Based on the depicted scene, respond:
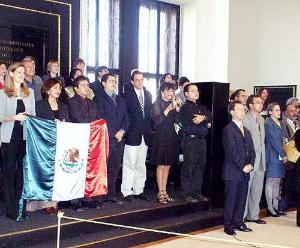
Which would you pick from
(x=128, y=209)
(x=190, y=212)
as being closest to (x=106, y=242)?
(x=128, y=209)

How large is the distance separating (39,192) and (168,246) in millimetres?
1534

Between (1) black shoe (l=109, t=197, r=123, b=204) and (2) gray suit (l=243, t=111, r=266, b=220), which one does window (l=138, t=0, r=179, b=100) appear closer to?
(2) gray suit (l=243, t=111, r=266, b=220)

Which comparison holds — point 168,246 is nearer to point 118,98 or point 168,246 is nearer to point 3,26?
point 118,98

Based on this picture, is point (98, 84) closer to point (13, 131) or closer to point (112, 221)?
point (13, 131)

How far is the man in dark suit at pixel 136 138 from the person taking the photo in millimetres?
6016

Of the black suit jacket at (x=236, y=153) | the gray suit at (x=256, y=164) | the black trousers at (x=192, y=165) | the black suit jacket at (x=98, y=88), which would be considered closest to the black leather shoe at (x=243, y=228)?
the gray suit at (x=256, y=164)

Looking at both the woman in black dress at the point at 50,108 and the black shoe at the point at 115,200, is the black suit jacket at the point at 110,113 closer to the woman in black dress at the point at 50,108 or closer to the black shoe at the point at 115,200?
the woman in black dress at the point at 50,108

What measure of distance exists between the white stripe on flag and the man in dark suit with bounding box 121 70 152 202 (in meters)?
0.78

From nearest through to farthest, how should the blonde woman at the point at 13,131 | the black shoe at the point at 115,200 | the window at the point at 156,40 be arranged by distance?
1. the blonde woman at the point at 13,131
2. the black shoe at the point at 115,200
3. the window at the point at 156,40

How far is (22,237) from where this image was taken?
4.46 metres

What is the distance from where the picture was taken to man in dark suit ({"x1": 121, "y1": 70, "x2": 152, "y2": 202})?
19.7ft

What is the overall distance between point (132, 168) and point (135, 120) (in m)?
0.61

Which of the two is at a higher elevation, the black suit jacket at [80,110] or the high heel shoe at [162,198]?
the black suit jacket at [80,110]

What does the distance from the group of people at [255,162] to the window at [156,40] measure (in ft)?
12.4
